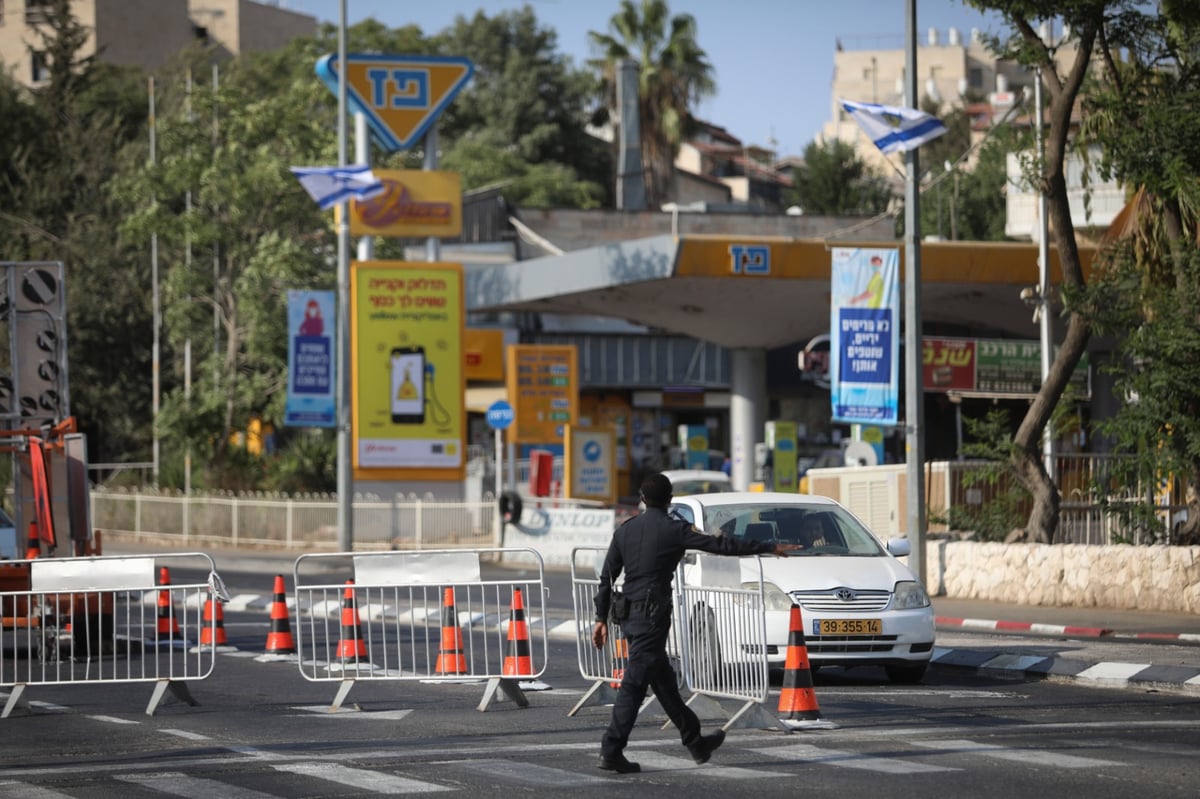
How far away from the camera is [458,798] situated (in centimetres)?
877

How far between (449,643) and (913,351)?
1004 centimetres

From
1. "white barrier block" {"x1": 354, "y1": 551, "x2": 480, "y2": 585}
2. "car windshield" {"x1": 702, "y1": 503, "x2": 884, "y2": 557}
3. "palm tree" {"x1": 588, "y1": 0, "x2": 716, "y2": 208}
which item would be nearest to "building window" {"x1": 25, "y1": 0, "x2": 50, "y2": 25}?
"palm tree" {"x1": 588, "y1": 0, "x2": 716, "y2": 208}

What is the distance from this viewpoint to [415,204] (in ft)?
129

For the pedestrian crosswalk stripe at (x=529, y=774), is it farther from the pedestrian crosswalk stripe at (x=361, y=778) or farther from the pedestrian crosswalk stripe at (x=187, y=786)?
the pedestrian crosswalk stripe at (x=187, y=786)

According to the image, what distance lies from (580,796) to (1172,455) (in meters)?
14.2

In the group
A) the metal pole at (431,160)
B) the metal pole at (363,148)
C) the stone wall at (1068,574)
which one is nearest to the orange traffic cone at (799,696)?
the stone wall at (1068,574)

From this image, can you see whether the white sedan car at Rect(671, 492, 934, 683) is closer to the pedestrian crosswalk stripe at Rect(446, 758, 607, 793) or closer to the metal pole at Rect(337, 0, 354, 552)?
the pedestrian crosswalk stripe at Rect(446, 758, 607, 793)

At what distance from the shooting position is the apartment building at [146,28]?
80.5 metres

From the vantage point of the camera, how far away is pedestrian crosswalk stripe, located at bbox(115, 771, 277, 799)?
9070 mm

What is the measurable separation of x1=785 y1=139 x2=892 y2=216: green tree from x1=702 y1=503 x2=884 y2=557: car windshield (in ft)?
214

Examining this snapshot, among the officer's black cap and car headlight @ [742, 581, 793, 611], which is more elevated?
the officer's black cap

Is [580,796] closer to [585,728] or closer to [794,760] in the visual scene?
[794,760]

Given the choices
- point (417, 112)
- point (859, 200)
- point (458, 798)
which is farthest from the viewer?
point (859, 200)

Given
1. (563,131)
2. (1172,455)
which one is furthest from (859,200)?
(1172,455)
